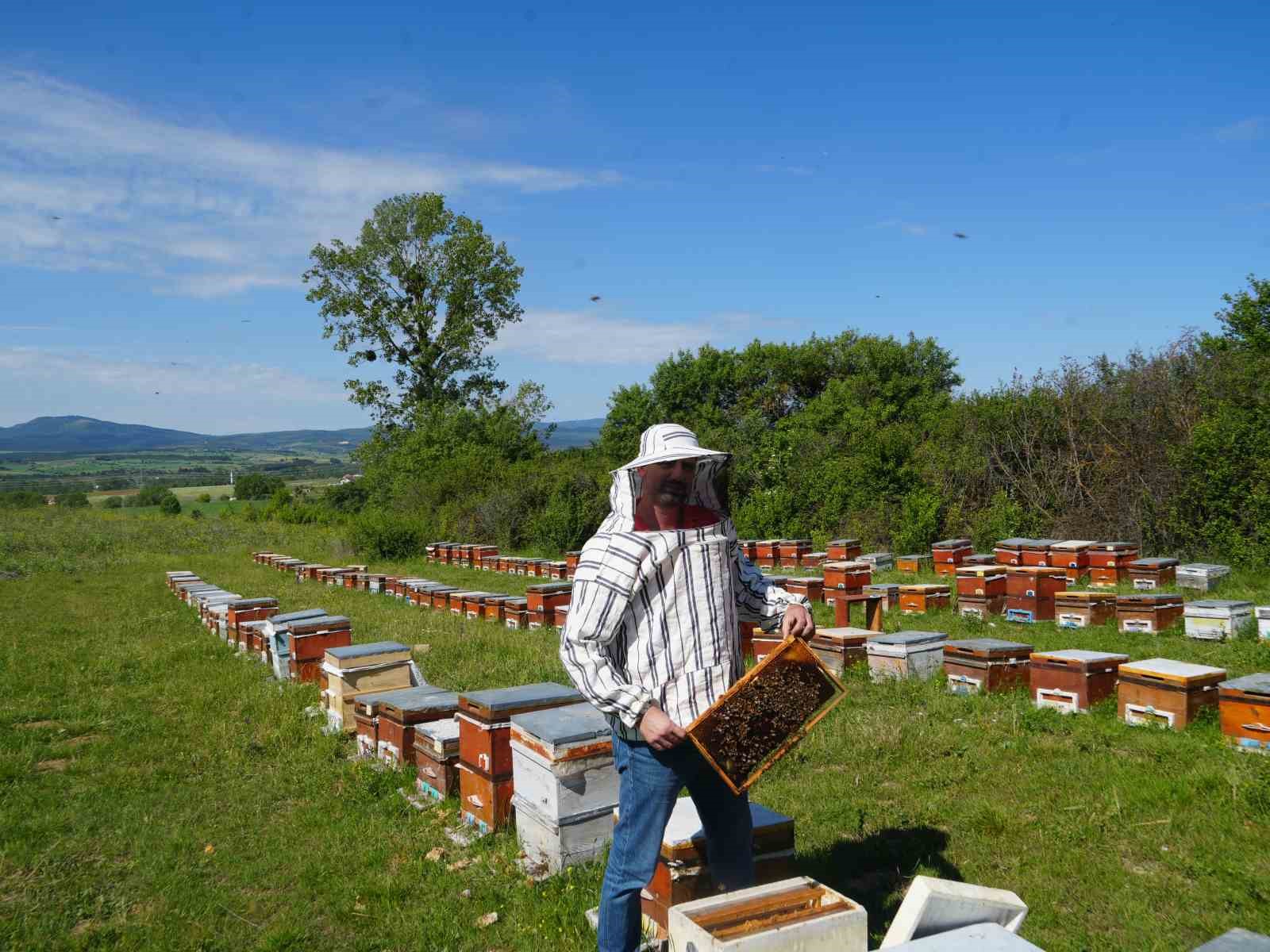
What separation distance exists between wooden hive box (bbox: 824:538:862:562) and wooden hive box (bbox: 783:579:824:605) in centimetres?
291

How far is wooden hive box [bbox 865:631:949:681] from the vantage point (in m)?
6.93

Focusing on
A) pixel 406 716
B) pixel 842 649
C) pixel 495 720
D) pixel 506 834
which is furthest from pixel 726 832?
pixel 842 649

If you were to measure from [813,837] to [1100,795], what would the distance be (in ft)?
5.22

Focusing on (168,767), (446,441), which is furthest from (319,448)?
(168,767)

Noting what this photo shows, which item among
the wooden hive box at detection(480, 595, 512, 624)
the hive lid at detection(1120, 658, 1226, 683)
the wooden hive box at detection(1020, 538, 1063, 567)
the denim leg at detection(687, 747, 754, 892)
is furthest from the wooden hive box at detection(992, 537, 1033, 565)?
the denim leg at detection(687, 747, 754, 892)

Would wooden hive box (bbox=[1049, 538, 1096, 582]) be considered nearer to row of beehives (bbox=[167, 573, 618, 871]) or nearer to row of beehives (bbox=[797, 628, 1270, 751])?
row of beehives (bbox=[797, 628, 1270, 751])

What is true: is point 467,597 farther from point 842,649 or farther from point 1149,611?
point 1149,611

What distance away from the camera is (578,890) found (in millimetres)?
3846

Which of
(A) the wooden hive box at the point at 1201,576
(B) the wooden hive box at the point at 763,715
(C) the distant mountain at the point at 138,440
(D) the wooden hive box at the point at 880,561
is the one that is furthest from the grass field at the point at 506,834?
(C) the distant mountain at the point at 138,440

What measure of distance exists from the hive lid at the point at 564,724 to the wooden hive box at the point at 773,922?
1.39m

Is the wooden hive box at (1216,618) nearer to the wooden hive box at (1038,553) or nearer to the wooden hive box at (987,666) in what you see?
the wooden hive box at (987,666)

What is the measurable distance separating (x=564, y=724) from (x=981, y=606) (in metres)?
6.67

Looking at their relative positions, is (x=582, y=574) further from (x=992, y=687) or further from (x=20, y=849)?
(x=992, y=687)

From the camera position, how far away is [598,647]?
2625mm
